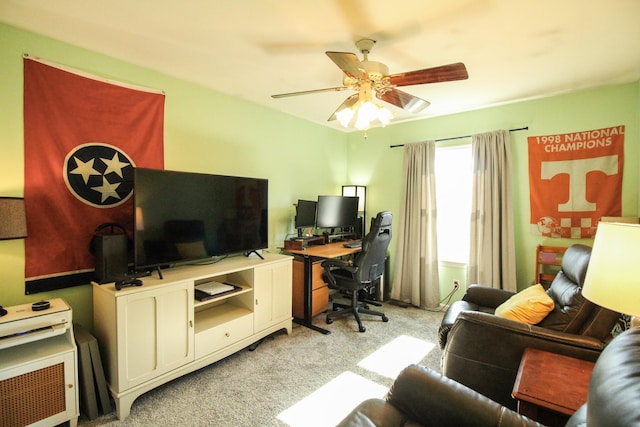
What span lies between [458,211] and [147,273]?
11.1 ft

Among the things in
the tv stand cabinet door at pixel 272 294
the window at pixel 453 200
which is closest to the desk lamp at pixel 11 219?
the tv stand cabinet door at pixel 272 294

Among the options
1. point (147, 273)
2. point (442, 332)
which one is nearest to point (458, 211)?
point (442, 332)

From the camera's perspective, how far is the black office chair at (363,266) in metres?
3.02

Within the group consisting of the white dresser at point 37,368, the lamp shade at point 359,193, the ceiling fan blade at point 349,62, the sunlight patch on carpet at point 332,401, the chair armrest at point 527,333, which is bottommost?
the sunlight patch on carpet at point 332,401

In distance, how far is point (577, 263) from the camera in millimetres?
1873

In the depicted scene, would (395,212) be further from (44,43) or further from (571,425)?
(44,43)

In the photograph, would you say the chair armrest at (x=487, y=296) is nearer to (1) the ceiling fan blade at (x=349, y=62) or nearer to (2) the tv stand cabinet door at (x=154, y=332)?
(1) the ceiling fan blade at (x=349, y=62)

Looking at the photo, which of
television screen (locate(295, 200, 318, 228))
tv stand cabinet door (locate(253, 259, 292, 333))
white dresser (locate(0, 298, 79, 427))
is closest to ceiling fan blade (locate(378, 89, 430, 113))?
television screen (locate(295, 200, 318, 228))

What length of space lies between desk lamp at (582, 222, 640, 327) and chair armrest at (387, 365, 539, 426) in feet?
1.67

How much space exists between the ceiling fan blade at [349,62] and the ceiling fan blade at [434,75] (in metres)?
0.24

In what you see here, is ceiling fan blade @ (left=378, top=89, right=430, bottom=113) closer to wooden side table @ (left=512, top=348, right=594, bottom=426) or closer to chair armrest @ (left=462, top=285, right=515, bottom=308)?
chair armrest @ (left=462, top=285, right=515, bottom=308)

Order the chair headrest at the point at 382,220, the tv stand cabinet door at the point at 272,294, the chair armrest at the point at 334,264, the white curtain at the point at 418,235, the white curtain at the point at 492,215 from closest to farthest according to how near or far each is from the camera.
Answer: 1. the tv stand cabinet door at the point at 272,294
2. the chair headrest at the point at 382,220
3. the chair armrest at the point at 334,264
4. the white curtain at the point at 492,215
5. the white curtain at the point at 418,235

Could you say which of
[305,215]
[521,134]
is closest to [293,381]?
[305,215]

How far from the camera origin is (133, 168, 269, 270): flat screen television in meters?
2.11
